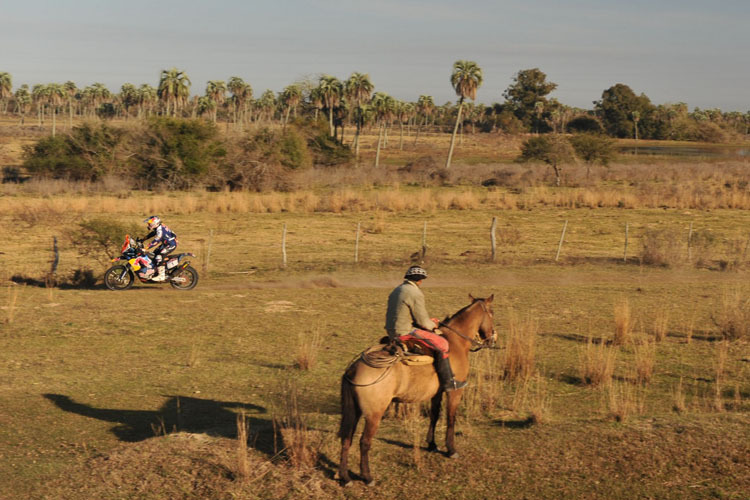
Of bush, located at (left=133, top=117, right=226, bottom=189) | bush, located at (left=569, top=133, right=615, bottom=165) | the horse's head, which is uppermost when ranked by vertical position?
bush, located at (left=569, top=133, right=615, bottom=165)

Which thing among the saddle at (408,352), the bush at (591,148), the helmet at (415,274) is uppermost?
the bush at (591,148)

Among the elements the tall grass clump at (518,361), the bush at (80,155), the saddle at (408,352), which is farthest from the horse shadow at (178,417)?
the bush at (80,155)

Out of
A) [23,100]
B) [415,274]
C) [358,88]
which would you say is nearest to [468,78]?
[358,88]

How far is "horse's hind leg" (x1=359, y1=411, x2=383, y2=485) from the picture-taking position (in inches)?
287

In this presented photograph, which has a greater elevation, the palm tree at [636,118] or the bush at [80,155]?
the palm tree at [636,118]

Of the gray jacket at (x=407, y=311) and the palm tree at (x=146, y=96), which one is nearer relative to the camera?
the gray jacket at (x=407, y=311)

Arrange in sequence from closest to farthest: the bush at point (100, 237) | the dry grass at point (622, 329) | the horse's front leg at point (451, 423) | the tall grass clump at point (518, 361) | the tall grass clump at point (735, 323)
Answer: the horse's front leg at point (451, 423) < the tall grass clump at point (518, 361) < the dry grass at point (622, 329) < the tall grass clump at point (735, 323) < the bush at point (100, 237)

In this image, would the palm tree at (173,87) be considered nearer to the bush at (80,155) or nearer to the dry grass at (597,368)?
the bush at (80,155)

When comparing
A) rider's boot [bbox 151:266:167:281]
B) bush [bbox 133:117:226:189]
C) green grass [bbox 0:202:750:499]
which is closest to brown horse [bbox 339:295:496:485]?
green grass [bbox 0:202:750:499]

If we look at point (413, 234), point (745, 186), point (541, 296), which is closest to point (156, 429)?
point (541, 296)

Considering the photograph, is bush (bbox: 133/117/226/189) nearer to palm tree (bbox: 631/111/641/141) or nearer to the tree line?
the tree line

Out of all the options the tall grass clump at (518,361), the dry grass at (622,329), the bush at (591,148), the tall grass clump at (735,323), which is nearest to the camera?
the tall grass clump at (518,361)

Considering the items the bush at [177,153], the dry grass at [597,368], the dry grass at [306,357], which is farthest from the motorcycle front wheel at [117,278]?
the bush at [177,153]

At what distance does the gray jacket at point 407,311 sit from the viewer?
774 cm
